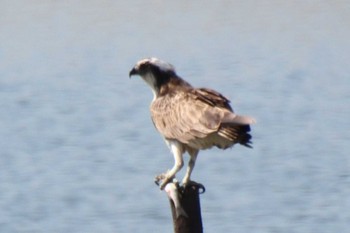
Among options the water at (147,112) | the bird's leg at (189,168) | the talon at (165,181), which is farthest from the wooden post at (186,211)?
the water at (147,112)

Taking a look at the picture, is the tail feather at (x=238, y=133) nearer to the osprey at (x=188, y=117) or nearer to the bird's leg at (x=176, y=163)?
the osprey at (x=188, y=117)

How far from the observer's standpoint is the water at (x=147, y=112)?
41.3ft

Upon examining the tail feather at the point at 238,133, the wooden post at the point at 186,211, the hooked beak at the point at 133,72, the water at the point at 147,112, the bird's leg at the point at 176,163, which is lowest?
the wooden post at the point at 186,211

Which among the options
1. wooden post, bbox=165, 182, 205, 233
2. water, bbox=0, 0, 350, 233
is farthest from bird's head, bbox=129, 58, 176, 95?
water, bbox=0, 0, 350, 233

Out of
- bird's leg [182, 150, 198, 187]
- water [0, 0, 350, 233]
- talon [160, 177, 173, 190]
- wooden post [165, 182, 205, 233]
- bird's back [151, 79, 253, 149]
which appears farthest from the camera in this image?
water [0, 0, 350, 233]

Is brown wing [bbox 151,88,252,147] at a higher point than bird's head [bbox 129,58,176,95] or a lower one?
lower

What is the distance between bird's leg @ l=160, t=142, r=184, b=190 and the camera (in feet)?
26.4

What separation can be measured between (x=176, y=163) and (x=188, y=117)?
0.91 ft

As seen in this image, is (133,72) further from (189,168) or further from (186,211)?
(186,211)

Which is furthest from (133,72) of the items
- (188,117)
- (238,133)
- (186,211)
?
(186,211)

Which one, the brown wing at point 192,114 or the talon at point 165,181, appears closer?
the brown wing at point 192,114

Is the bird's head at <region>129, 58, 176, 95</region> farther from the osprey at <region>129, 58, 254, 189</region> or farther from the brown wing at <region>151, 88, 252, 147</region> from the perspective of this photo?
the brown wing at <region>151, 88, 252, 147</region>

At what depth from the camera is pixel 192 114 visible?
8.20 meters

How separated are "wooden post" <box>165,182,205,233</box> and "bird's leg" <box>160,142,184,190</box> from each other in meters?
0.60
